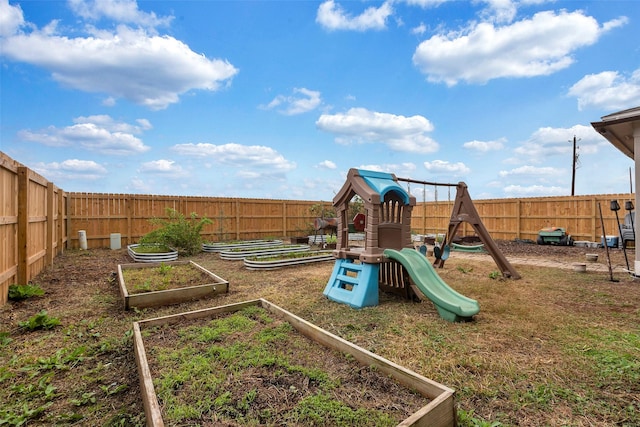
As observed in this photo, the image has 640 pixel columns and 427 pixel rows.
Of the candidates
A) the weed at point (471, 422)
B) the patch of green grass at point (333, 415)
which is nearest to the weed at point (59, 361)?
the patch of green grass at point (333, 415)

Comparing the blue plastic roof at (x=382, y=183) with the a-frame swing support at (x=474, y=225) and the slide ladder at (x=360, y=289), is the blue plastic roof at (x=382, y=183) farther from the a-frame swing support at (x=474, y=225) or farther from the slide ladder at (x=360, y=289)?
the a-frame swing support at (x=474, y=225)

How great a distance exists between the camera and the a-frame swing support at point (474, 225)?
6051mm

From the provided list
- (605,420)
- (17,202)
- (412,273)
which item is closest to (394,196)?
(412,273)

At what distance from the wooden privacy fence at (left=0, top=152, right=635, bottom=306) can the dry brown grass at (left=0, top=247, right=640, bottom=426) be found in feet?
3.31

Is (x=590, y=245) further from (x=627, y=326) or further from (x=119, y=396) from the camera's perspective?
(x=119, y=396)

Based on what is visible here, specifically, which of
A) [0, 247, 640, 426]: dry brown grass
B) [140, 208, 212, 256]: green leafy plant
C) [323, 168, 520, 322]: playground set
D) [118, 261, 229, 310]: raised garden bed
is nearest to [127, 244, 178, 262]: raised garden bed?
[140, 208, 212, 256]: green leafy plant

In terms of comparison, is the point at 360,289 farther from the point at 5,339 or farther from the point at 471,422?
the point at 5,339

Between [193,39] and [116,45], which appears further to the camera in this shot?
[193,39]

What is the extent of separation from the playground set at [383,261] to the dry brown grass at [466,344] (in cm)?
→ 19

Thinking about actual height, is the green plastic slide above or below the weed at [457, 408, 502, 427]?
above

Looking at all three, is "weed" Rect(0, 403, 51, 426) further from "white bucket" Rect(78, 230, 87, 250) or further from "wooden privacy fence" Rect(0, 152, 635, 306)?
"white bucket" Rect(78, 230, 87, 250)

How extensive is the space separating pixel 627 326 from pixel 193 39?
8.33m

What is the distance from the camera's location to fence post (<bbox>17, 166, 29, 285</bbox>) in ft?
15.0

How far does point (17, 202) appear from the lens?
182 inches
